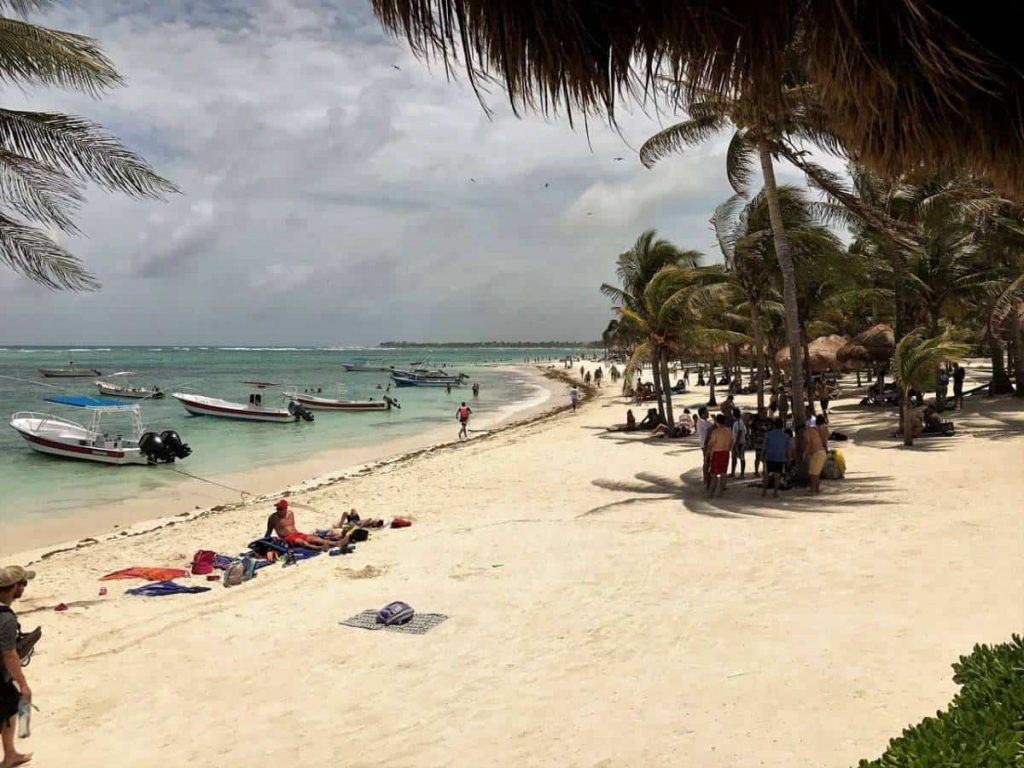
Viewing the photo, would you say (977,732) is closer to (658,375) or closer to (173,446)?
(658,375)

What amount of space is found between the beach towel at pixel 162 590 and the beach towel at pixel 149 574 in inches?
16.9

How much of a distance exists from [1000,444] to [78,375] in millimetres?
77510

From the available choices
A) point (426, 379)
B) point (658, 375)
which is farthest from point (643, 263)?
point (426, 379)

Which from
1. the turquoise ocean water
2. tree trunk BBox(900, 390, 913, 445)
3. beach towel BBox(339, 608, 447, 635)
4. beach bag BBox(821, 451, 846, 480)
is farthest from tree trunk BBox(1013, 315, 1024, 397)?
the turquoise ocean water

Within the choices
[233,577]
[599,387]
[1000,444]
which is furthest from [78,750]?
[599,387]

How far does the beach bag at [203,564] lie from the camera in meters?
8.30

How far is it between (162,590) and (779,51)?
7939 millimetres

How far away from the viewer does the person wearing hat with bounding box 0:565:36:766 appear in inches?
147

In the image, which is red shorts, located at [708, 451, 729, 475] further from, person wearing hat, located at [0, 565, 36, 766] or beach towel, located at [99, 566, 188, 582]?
person wearing hat, located at [0, 565, 36, 766]

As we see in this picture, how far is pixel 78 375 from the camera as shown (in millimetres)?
68312

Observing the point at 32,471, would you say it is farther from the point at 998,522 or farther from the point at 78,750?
the point at 998,522

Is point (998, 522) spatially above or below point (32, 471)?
above

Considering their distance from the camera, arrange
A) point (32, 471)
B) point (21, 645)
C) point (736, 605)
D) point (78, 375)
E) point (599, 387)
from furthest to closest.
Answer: point (78, 375), point (599, 387), point (32, 471), point (736, 605), point (21, 645)

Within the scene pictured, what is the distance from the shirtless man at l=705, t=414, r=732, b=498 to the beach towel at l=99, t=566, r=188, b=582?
24.9 ft
